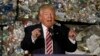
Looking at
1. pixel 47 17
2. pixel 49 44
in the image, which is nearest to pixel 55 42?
pixel 49 44

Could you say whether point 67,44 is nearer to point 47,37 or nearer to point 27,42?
point 47,37

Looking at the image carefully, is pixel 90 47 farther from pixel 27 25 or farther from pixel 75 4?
pixel 27 25

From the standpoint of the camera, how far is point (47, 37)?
6.21 ft

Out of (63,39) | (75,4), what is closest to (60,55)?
(63,39)

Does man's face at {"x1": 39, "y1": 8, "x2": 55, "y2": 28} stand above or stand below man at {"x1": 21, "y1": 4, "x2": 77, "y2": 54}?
above

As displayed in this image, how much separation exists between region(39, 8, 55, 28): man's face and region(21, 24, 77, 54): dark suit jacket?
4 cm

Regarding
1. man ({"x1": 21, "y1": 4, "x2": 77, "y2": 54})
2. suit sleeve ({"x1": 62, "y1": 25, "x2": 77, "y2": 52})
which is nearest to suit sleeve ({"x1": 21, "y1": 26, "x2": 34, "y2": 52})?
man ({"x1": 21, "y1": 4, "x2": 77, "y2": 54})

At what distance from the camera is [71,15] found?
197cm

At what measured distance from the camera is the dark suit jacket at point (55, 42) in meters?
1.86

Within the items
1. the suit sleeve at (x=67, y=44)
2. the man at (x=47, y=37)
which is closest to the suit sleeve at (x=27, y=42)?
the man at (x=47, y=37)

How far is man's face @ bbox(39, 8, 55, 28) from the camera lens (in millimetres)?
1869

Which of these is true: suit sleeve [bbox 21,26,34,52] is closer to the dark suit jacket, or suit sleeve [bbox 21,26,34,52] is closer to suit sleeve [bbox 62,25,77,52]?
the dark suit jacket

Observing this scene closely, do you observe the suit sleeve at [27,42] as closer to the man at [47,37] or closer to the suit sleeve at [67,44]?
the man at [47,37]

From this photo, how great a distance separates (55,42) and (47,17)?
169 mm
